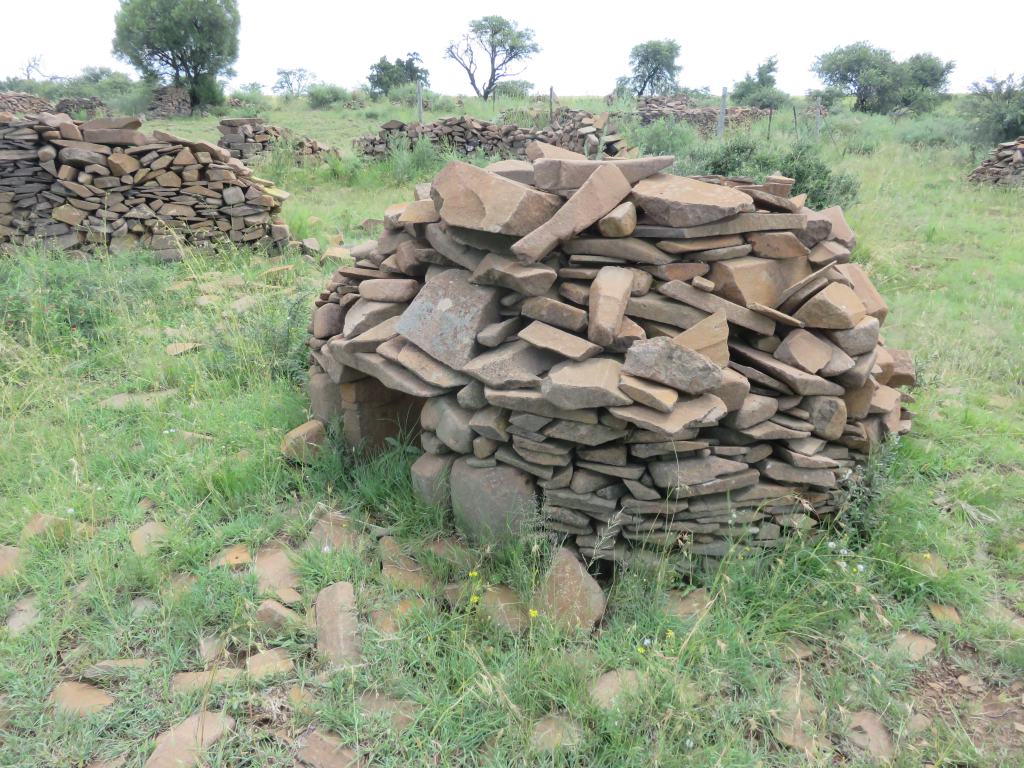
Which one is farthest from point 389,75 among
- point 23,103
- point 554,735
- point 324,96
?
point 554,735

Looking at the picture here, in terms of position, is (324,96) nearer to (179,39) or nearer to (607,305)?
(179,39)

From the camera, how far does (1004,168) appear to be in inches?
471

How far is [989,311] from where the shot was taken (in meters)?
6.22

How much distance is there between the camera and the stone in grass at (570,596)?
107 inches

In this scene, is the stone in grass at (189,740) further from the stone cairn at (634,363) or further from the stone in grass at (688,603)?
the stone in grass at (688,603)

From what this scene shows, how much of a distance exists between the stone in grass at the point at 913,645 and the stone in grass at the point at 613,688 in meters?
1.13

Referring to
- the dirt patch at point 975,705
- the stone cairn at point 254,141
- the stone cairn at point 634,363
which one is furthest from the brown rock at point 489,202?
the stone cairn at point 254,141

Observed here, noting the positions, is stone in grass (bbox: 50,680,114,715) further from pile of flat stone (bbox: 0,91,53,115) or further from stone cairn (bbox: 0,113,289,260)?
pile of flat stone (bbox: 0,91,53,115)

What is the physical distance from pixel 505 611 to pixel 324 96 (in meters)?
28.8

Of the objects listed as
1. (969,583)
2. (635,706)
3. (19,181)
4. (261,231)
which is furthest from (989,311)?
(19,181)

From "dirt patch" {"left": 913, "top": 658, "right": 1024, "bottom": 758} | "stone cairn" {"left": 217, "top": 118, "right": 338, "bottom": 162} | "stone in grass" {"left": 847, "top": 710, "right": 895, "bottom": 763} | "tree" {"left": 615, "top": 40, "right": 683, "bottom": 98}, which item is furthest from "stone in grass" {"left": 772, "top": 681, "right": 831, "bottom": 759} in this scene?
"tree" {"left": 615, "top": 40, "right": 683, "bottom": 98}

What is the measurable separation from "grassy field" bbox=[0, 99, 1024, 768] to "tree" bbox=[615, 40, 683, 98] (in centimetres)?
3612

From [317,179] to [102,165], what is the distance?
544 cm

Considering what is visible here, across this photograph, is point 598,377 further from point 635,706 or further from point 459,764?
point 459,764
